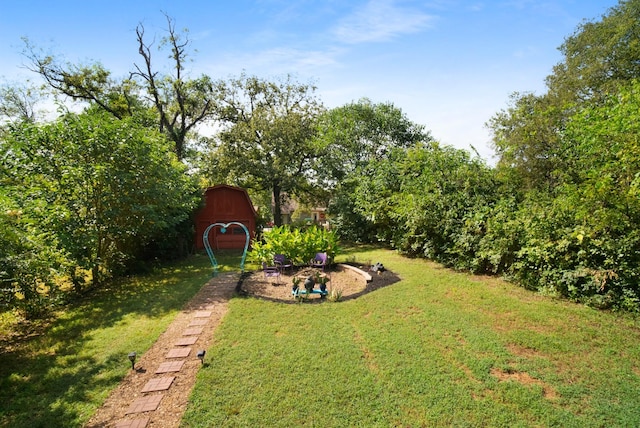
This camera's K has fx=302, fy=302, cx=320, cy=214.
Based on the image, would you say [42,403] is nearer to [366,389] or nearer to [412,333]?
[366,389]

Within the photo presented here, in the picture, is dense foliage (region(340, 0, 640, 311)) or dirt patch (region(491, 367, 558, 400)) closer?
dirt patch (region(491, 367, 558, 400))

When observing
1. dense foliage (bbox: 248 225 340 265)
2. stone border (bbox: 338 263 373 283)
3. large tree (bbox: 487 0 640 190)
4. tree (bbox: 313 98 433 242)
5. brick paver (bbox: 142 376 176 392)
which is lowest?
brick paver (bbox: 142 376 176 392)

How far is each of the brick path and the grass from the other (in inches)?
9.4

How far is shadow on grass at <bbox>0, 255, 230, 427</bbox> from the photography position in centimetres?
394

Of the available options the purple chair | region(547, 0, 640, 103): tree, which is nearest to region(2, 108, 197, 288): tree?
the purple chair

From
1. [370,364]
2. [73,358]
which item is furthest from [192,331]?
[370,364]

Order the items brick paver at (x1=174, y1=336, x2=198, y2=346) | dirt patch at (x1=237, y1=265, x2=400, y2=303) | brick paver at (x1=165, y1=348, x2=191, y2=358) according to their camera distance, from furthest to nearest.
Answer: dirt patch at (x1=237, y1=265, x2=400, y2=303) → brick paver at (x1=174, y1=336, x2=198, y2=346) → brick paver at (x1=165, y1=348, x2=191, y2=358)

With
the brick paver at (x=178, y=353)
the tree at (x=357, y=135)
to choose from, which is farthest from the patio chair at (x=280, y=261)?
the tree at (x=357, y=135)

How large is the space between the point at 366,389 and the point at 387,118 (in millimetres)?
19683

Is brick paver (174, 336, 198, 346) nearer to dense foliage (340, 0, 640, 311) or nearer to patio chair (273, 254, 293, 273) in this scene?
patio chair (273, 254, 293, 273)

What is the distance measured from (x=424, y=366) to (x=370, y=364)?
82 centimetres

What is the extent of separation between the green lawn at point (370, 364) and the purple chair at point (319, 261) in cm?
337

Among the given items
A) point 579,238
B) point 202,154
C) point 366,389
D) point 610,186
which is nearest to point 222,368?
point 366,389

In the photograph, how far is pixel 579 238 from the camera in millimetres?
6227
